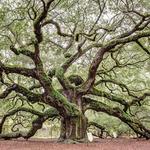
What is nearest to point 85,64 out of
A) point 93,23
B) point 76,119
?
point 93,23

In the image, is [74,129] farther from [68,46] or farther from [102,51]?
[68,46]

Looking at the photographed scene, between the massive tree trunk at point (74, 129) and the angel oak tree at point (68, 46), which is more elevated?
the angel oak tree at point (68, 46)

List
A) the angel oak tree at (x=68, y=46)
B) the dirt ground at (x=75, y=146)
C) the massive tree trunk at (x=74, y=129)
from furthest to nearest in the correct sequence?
the massive tree trunk at (x=74, y=129) → the angel oak tree at (x=68, y=46) → the dirt ground at (x=75, y=146)

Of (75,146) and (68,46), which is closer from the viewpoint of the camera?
(75,146)

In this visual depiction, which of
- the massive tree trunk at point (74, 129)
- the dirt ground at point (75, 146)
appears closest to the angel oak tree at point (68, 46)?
the massive tree trunk at point (74, 129)

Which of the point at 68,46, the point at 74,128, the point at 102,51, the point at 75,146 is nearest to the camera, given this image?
the point at 75,146

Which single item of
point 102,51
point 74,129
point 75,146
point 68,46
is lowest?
point 75,146

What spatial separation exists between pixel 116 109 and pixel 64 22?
18.0 feet

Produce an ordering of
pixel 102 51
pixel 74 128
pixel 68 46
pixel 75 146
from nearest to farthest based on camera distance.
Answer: pixel 75 146
pixel 102 51
pixel 74 128
pixel 68 46

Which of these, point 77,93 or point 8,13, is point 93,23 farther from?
point 8,13

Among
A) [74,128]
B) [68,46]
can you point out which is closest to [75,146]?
[74,128]

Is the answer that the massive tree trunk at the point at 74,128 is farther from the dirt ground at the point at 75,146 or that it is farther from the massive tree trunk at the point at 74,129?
the dirt ground at the point at 75,146

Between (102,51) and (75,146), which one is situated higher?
(102,51)

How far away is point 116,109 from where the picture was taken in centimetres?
2119
